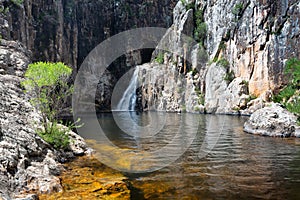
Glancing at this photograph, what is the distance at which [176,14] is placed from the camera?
2384 inches

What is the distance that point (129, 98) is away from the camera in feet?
204

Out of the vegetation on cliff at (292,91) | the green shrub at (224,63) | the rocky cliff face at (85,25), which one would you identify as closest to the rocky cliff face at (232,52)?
the green shrub at (224,63)

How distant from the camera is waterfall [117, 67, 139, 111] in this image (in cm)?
6147

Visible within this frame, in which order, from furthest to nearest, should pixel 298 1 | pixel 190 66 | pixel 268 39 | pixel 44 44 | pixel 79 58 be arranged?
pixel 79 58 < pixel 190 66 < pixel 44 44 < pixel 268 39 < pixel 298 1

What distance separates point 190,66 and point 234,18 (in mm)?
13530

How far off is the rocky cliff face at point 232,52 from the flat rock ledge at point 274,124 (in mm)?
15147

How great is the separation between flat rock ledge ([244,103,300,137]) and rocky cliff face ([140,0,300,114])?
49.7 ft

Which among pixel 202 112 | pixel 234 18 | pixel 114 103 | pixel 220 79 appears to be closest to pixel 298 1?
pixel 234 18

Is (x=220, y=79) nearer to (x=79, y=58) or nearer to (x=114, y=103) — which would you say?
(x=114, y=103)

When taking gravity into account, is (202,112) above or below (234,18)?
below

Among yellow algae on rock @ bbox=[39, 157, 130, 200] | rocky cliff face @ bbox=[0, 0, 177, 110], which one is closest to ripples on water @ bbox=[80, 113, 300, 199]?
yellow algae on rock @ bbox=[39, 157, 130, 200]

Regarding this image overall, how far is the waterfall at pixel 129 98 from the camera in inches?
2420

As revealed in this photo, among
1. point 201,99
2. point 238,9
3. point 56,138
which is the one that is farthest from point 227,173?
point 238,9

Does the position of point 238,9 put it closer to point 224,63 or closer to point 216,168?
point 224,63
